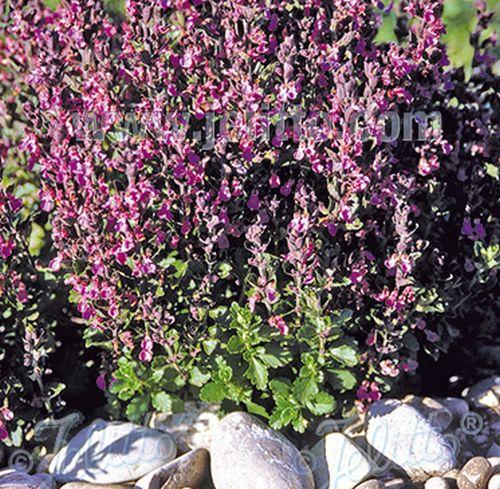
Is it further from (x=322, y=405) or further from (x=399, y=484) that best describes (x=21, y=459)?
(x=399, y=484)

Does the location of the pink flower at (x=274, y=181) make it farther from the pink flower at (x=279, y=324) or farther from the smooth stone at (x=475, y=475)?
the smooth stone at (x=475, y=475)

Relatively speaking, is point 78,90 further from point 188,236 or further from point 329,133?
point 329,133

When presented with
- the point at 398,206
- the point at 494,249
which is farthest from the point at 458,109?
the point at 398,206

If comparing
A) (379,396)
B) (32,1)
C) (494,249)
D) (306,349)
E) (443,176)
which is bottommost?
(379,396)

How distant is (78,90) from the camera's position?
3238 mm

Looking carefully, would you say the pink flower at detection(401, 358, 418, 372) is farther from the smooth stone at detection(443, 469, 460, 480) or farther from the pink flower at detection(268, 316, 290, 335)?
the pink flower at detection(268, 316, 290, 335)

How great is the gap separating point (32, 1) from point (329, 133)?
1709mm

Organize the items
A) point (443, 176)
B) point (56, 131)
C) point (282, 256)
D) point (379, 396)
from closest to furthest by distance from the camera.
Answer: point (56, 131) < point (282, 256) < point (379, 396) < point (443, 176)

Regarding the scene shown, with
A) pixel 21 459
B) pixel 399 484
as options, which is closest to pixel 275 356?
pixel 399 484

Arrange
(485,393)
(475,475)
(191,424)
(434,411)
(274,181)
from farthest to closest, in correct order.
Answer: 1. (485,393)
2. (434,411)
3. (191,424)
4. (475,475)
5. (274,181)

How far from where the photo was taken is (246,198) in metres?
3.16

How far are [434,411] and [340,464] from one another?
0.56m

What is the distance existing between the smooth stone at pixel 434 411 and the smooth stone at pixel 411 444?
0.16 m

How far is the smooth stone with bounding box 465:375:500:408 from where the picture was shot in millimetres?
3691
